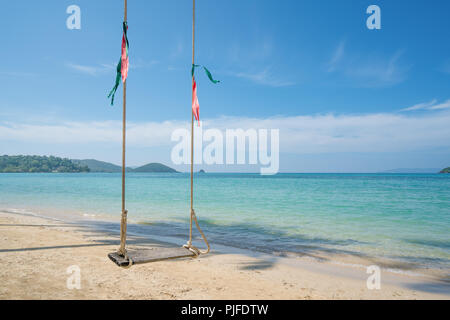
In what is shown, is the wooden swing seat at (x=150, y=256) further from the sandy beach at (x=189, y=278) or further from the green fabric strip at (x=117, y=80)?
the green fabric strip at (x=117, y=80)

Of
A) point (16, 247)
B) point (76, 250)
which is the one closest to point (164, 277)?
point (76, 250)

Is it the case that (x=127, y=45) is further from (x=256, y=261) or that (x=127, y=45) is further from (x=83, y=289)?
(x=256, y=261)

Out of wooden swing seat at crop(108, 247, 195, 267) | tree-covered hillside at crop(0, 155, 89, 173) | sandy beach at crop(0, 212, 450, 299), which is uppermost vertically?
tree-covered hillside at crop(0, 155, 89, 173)

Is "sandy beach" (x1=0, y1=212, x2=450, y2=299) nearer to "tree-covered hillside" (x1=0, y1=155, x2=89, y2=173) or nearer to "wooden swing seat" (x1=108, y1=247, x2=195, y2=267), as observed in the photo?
"wooden swing seat" (x1=108, y1=247, x2=195, y2=267)

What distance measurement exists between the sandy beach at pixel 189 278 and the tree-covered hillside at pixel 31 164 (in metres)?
130

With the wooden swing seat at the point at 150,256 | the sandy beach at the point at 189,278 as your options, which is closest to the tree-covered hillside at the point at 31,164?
the sandy beach at the point at 189,278

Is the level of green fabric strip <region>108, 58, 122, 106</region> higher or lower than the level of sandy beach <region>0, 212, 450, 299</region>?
higher

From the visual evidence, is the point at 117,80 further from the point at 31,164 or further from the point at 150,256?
the point at 31,164

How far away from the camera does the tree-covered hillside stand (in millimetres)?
114188

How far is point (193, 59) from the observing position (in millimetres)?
5594

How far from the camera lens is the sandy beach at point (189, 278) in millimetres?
3790

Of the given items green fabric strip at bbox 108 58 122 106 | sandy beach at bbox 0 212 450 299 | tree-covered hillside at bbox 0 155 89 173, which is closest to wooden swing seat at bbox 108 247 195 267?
sandy beach at bbox 0 212 450 299

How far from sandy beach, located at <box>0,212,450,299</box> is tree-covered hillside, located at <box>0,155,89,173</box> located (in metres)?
130
